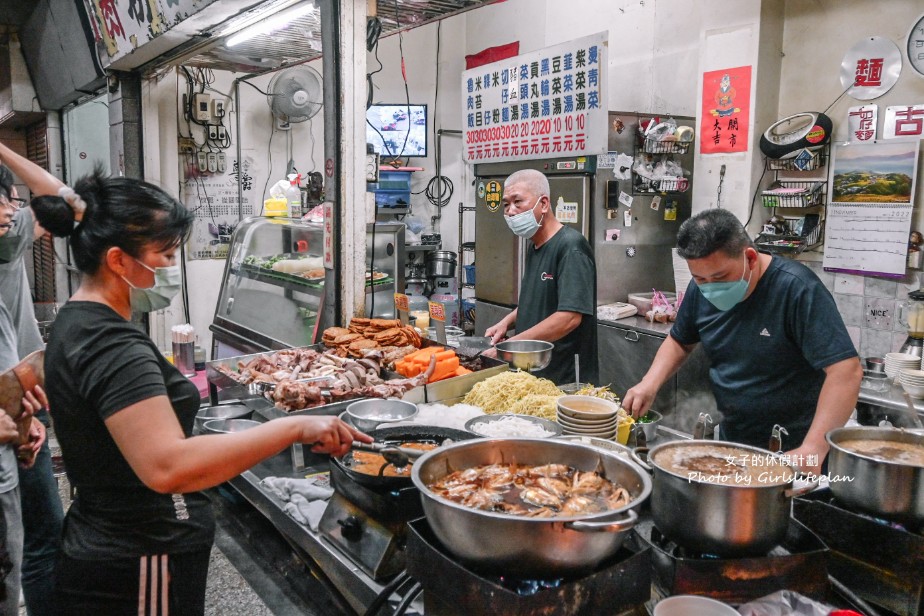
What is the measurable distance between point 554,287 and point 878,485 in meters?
2.36

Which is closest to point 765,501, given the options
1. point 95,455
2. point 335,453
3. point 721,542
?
point 721,542

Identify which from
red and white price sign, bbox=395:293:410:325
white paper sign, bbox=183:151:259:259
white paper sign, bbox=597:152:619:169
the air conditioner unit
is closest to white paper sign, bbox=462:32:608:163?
white paper sign, bbox=597:152:619:169

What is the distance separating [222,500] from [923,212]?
15.7 feet

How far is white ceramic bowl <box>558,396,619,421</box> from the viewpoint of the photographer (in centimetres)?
240

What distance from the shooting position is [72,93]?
7680 mm

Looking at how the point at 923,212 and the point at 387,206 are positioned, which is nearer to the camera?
the point at 923,212

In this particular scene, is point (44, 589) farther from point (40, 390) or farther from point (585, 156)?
point (585, 156)

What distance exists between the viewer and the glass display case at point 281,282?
4957 mm

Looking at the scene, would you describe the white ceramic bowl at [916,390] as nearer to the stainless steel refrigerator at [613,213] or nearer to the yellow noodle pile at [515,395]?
the stainless steel refrigerator at [613,213]

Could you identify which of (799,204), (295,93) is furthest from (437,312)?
(295,93)

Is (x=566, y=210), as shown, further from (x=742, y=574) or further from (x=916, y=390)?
(x=742, y=574)

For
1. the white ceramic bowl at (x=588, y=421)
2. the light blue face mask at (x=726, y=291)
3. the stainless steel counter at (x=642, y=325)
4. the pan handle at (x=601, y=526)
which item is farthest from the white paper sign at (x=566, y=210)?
the pan handle at (x=601, y=526)

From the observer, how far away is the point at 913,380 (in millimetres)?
4164

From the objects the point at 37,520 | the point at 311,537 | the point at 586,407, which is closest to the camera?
the point at 311,537
